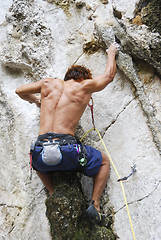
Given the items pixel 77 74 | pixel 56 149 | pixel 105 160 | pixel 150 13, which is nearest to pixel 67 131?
pixel 56 149

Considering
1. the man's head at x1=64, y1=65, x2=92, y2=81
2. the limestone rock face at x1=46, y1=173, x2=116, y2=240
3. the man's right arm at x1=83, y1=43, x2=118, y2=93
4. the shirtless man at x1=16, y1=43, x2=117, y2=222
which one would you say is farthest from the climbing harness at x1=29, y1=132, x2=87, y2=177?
the man's head at x1=64, y1=65, x2=92, y2=81

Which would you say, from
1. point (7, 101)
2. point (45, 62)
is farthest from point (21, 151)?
point (45, 62)

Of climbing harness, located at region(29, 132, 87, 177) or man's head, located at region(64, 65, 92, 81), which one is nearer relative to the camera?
climbing harness, located at region(29, 132, 87, 177)

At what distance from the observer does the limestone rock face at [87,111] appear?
259 centimetres

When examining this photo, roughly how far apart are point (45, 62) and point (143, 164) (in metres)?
1.86

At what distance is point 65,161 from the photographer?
8.02ft

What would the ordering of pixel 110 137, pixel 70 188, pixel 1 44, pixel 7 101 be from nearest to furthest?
1. pixel 70 188
2. pixel 110 137
3. pixel 7 101
4. pixel 1 44

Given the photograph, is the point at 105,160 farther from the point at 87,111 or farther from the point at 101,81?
the point at 101,81

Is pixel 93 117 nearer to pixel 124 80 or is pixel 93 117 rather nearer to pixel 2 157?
pixel 124 80

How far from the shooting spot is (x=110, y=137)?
3.02 metres

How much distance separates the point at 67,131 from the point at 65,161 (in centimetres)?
31

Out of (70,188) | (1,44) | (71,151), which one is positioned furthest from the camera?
(1,44)

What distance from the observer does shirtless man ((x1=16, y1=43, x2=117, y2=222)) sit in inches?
96.3

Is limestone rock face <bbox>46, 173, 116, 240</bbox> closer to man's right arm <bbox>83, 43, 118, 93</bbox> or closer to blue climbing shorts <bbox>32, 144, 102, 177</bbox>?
blue climbing shorts <bbox>32, 144, 102, 177</bbox>
